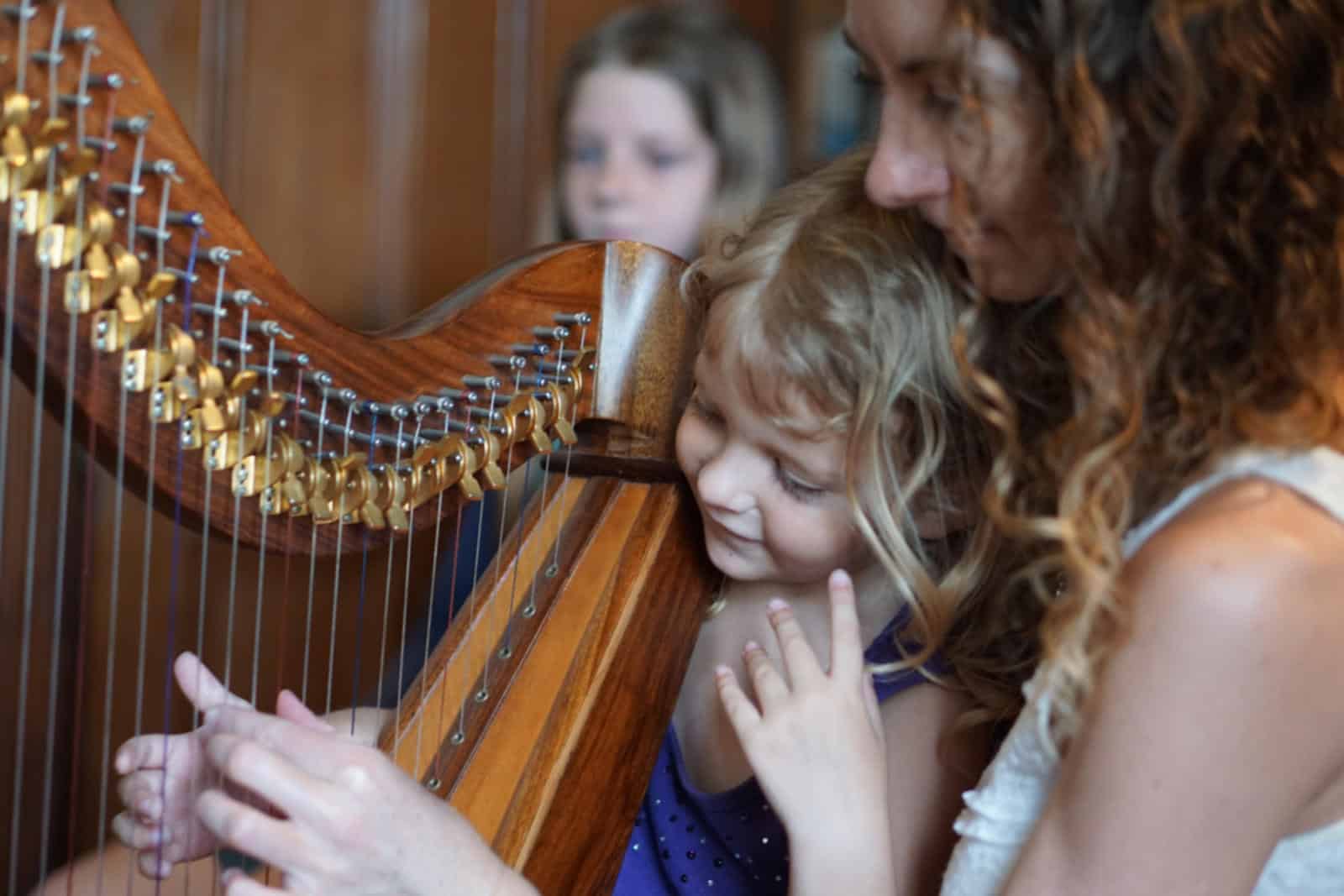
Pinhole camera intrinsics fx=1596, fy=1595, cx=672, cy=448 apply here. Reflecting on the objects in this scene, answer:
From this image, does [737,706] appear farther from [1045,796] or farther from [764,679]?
[1045,796]

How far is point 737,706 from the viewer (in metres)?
1.07

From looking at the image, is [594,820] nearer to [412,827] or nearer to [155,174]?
[412,827]

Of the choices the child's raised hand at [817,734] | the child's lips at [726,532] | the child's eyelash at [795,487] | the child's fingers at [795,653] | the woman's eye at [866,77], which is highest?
the woman's eye at [866,77]

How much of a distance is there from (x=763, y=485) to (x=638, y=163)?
3.57 ft

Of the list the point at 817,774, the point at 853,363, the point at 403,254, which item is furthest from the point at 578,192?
the point at 817,774

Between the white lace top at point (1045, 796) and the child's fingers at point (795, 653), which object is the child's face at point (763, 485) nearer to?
the child's fingers at point (795, 653)

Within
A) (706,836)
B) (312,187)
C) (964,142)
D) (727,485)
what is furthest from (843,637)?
(312,187)

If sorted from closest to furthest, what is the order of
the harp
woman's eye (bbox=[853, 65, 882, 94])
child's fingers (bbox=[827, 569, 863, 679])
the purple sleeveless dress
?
the harp, woman's eye (bbox=[853, 65, 882, 94]), child's fingers (bbox=[827, 569, 863, 679]), the purple sleeveless dress

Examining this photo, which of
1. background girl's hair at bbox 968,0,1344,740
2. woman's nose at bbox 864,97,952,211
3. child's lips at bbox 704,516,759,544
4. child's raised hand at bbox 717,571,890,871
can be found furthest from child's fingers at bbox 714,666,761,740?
woman's nose at bbox 864,97,952,211

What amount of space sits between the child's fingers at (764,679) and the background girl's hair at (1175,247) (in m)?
0.23

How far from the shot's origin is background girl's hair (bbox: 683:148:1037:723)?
3.62 ft

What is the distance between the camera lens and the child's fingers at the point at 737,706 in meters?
1.06

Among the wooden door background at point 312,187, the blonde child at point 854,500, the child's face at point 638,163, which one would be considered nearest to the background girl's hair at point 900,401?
the blonde child at point 854,500

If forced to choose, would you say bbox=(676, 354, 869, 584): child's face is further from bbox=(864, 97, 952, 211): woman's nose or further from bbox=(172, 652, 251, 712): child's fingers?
bbox=(172, 652, 251, 712): child's fingers
